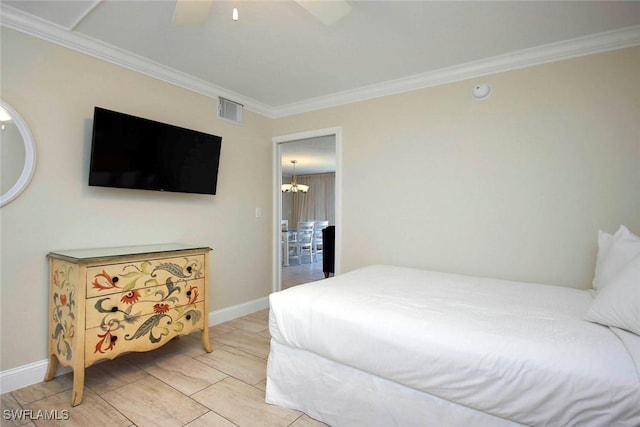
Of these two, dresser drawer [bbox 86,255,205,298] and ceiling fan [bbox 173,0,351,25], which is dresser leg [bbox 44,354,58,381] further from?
ceiling fan [bbox 173,0,351,25]

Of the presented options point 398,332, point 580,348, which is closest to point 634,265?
point 580,348

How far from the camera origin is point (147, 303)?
2.15m

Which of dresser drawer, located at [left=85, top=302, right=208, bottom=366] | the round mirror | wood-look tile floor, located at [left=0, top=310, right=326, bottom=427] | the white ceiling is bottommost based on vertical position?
wood-look tile floor, located at [left=0, top=310, right=326, bottom=427]

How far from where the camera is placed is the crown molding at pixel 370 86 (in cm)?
208

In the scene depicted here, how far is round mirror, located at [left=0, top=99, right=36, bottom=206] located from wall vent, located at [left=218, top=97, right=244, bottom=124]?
160 centimetres

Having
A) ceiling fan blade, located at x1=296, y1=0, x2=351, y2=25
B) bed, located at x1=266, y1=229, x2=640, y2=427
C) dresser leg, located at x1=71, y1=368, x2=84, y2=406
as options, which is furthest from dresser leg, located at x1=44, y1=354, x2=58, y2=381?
ceiling fan blade, located at x1=296, y1=0, x2=351, y2=25

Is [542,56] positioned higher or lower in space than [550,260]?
higher

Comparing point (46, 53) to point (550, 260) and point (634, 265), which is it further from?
point (550, 260)

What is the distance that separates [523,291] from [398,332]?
3.61ft

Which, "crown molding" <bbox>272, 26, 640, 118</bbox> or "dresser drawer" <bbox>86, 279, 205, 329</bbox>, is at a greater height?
"crown molding" <bbox>272, 26, 640, 118</bbox>

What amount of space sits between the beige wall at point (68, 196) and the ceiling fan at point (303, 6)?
111 centimetres

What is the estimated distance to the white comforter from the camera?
1.05 meters

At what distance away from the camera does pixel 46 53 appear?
83.7 inches

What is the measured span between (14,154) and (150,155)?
31.3 inches
